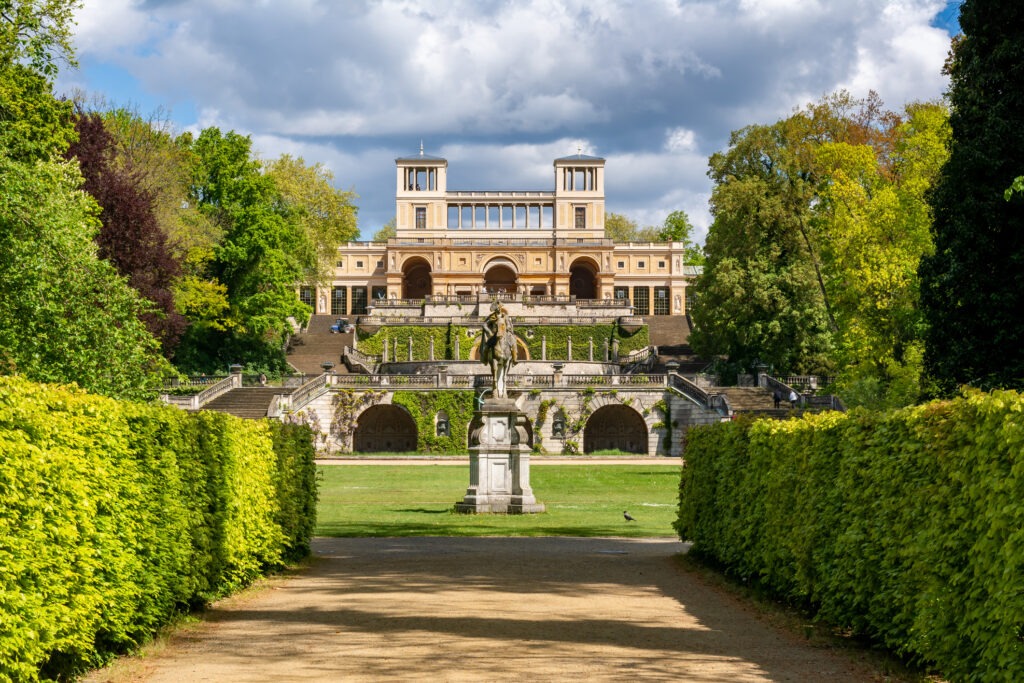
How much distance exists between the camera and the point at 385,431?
5372cm

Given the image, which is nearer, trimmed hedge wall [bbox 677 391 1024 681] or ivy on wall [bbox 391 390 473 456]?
trimmed hedge wall [bbox 677 391 1024 681]

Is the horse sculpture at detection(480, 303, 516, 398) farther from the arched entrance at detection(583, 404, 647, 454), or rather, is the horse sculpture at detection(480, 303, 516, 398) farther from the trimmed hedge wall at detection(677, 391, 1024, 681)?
the arched entrance at detection(583, 404, 647, 454)

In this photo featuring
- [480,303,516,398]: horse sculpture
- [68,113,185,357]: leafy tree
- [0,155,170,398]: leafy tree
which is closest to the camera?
[0,155,170,398]: leafy tree

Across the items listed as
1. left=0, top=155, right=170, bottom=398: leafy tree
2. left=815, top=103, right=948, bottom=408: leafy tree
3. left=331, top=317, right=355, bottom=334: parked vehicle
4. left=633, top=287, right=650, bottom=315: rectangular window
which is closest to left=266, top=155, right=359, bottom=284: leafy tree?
left=331, top=317, right=355, bottom=334: parked vehicle

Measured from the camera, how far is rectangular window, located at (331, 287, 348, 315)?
8825cm

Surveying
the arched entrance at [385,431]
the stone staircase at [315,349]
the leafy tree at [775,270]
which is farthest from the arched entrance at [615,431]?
the stone staircase at [315,349]

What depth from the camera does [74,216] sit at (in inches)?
903

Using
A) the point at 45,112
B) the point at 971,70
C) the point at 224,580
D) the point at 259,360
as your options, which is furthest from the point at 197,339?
the point at 224,580

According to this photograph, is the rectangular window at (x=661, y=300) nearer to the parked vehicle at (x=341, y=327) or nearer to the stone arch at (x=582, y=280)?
the stone arch at (x=582, y=280)

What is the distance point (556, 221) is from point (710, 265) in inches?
1525

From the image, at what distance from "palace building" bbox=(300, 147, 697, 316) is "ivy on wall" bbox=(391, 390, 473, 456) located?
91.0 feet

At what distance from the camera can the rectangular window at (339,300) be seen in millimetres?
88250

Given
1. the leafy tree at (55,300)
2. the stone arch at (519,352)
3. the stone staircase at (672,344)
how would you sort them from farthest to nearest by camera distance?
the stone arch at (519,352)
the stone staircase at (672,344)
the leafy tree at (55,300)

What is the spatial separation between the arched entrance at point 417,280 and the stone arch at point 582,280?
1094 centimetres
